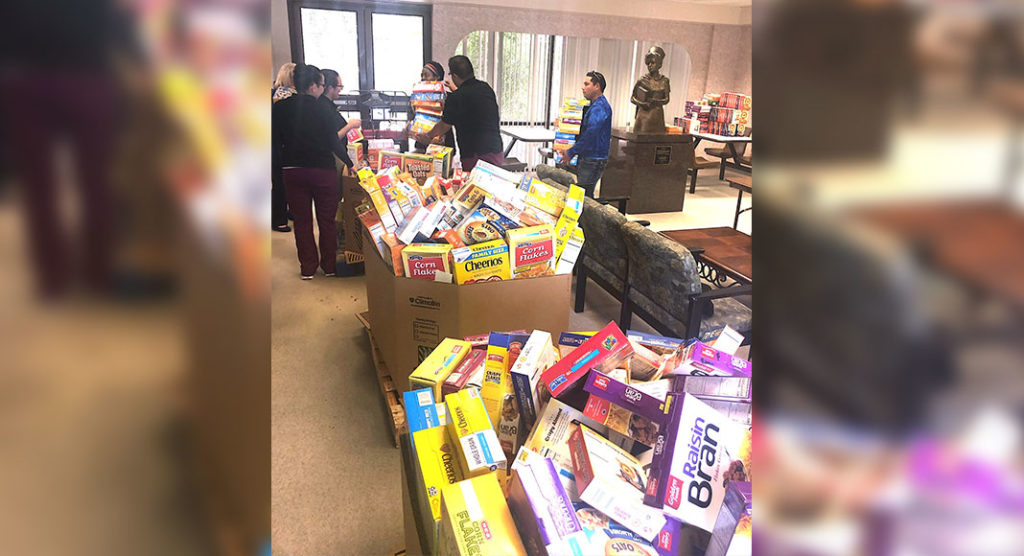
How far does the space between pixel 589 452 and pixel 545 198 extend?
5.44 ft

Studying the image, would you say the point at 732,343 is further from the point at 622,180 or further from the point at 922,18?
the point at 622,180

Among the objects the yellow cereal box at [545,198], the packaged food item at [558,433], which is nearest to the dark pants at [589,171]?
the yellow cereal box at [545,198]

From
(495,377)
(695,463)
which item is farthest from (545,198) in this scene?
(695,463)

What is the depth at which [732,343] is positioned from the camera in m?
1.80

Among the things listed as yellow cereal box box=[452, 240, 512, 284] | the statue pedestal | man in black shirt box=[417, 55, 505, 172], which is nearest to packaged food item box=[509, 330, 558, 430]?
yellow cereal box box=[452, 240, 512, 284]

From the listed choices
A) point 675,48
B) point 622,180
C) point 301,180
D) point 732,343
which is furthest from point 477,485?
point 675,48

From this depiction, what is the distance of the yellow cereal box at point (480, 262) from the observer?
245 centimetres

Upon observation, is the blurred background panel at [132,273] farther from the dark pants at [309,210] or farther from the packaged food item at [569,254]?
the dark pants at [309,210]

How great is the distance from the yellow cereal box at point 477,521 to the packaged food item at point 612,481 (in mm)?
202

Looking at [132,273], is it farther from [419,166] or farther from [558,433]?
[419,166]

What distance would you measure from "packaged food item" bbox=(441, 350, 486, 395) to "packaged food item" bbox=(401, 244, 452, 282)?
525 mm

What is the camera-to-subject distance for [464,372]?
6.18ft

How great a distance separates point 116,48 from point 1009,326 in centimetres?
19

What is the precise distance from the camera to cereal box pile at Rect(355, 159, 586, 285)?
8.11 feet
